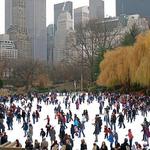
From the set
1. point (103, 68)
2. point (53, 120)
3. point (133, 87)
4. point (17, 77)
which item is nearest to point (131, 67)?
point (133, 87)

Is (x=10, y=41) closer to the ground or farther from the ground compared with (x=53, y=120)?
farther from the ground

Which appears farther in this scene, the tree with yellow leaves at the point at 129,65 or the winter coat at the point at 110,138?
the tree with yellow leaves at the point at 129,65

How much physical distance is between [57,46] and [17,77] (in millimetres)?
109059

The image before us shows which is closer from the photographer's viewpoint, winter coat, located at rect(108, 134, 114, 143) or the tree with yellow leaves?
winter coat, located at rect(108, 134, 114, 143)

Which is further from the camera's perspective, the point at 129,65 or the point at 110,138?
the point at 129,65

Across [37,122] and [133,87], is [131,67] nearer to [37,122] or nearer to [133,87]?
[133,87]

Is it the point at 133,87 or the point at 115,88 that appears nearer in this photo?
the point at 133,87

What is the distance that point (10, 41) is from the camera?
584 feet

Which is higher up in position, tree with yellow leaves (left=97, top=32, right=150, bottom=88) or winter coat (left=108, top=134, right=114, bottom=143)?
tree with yellow leaves (left=97, top=32, right=150, bottom=88)

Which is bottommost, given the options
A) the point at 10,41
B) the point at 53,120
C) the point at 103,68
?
the point at 53,120

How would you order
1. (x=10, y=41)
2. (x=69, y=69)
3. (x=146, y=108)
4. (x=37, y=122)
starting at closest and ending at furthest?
(x=37, y=122) → (x=146, y=108) → (x=69, y=69) → (x=10, y=41)

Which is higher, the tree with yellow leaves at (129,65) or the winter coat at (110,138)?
the tree with yellow leaves at (129,65)

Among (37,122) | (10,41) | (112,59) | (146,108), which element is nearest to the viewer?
(37,122)

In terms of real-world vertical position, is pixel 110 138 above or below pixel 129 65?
below
